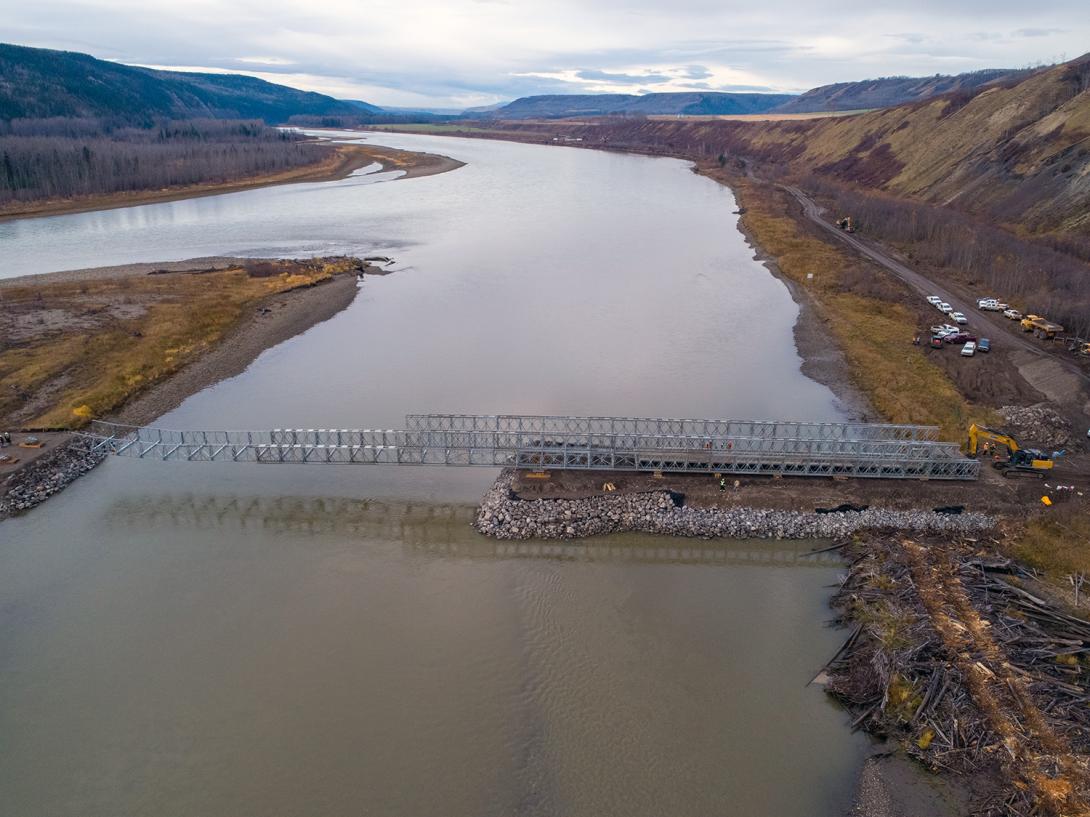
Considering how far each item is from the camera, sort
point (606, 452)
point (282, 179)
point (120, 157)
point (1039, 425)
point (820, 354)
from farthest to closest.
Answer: point (282, 179) → point (120, 157) → point (820, 354) → point (1039, 425) → point (606, 452)

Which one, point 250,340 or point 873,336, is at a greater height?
point 873,336

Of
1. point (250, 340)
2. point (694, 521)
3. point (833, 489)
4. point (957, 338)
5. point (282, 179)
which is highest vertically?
point (282, 179)

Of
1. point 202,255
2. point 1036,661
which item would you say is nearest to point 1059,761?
point 1036,661

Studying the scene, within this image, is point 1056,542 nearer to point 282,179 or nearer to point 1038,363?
point 1038,363

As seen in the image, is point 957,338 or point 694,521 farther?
point 957,338

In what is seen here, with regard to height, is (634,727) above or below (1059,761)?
below

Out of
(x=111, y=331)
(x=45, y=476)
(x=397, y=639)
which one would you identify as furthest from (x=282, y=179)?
(x=397, y=639)

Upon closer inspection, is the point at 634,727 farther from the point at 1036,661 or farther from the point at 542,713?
the point at 1036,661

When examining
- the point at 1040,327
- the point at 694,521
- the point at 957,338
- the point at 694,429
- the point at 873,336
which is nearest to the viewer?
the point at 694,521
